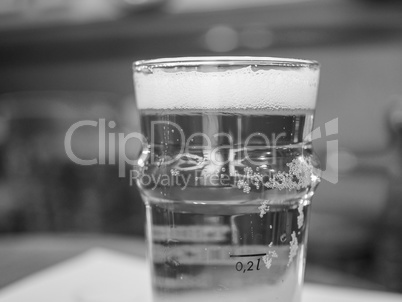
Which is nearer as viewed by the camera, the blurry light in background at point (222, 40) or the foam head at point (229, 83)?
the foam head at point (229, 83)

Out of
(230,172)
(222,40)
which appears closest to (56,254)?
(230,172)

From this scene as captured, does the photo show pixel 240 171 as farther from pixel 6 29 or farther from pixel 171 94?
pixel 6 29

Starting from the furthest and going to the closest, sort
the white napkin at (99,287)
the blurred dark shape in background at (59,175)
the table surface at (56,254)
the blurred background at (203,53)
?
1. the blurred dark shape in background at (59,175)
2. the blurred background at (203,53)
3. the table surface at (56,254)
4. the white napkin at (99,287)

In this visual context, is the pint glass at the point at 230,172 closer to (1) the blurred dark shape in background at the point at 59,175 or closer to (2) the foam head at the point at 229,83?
(2) the foam head at the point at 229,83

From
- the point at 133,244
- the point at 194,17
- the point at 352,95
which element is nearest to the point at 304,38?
the point at 352,95

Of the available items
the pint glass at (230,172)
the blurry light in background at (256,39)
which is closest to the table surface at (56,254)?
the pint glass at (230,172)

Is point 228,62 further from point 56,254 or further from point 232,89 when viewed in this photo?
point 56,254

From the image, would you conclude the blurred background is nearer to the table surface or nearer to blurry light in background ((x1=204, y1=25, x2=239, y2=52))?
blurry light in background ((x1=204, y1=25, x2=239, y2=52))
